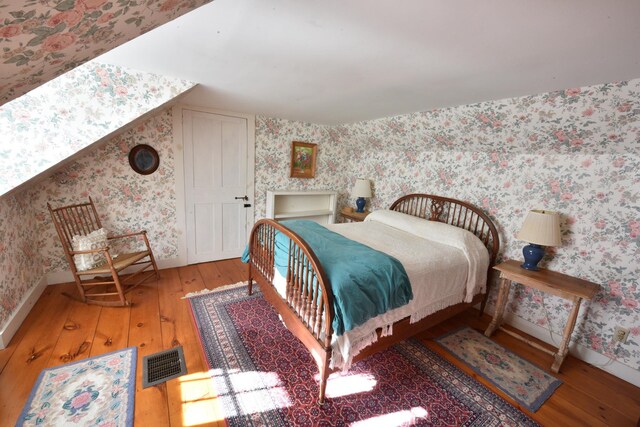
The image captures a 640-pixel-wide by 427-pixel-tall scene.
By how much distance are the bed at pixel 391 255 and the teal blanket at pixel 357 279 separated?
0.11 feet

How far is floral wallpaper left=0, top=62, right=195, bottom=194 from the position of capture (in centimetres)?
182

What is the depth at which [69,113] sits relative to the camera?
1951 millimetres

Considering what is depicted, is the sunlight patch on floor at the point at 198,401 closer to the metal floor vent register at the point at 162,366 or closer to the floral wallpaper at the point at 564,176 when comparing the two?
the metal floor vent register at the point at 162,366

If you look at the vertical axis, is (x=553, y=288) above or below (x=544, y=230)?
below

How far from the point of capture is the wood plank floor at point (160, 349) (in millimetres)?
1627

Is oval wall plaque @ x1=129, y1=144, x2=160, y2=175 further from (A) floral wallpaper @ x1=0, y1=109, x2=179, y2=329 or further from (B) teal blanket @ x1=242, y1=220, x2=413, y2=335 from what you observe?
(B) teal blanket @ x1=242, y1=220, x2=413, y2=335

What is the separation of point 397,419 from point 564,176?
2.40 meters

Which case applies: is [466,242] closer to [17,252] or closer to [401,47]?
[401,47]

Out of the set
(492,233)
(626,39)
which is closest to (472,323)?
(492,233)

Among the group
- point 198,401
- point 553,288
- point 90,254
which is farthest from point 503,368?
point 90,254

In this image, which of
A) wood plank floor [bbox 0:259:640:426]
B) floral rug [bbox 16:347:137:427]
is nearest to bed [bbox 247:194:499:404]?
wood plank floor [bbox 0:259:640:426]

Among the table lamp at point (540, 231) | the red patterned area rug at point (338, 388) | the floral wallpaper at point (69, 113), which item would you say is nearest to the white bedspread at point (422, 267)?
the red patterned area rug at point (338, 388)

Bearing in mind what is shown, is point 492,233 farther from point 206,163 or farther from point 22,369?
point 22,369

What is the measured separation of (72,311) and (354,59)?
3227 millimetres
